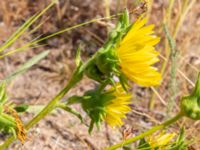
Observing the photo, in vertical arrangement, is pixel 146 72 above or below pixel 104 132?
above

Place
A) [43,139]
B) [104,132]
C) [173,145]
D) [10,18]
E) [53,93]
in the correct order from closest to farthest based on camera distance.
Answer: [173,145], [43,139], [104,132], [53,93], [10,18]

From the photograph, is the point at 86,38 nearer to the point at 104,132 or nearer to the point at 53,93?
the point at 53,93

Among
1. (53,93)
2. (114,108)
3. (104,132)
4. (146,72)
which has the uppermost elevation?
(146,72)

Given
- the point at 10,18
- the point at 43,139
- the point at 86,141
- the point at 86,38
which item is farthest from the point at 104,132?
the point at 10,18

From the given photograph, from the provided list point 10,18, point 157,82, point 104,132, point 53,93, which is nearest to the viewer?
point 157,82

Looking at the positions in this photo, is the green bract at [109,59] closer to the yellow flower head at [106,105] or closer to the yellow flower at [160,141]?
the yellow flower head at [106,105]

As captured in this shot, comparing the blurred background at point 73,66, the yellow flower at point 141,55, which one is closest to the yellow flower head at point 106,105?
the yellow flower at point 141,55

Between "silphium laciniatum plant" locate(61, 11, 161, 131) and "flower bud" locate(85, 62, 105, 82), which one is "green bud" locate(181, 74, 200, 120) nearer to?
"silphium laciniatum plant" locate(61, 11, 161, 131)
